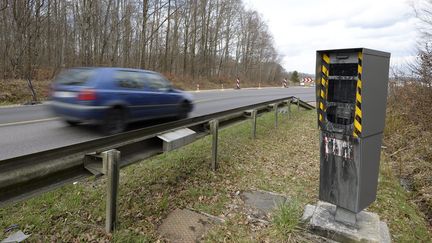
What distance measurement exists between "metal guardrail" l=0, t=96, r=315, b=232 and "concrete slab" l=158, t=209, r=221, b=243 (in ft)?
2.12

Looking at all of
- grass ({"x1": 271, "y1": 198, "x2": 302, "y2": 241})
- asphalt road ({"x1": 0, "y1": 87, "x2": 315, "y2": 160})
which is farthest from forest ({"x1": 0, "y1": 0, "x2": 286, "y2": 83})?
grass ({"x1": 271, "y1": 198, "x2": 302, "y2": 241})

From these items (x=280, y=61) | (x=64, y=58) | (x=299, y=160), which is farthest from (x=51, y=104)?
(x=280, y=61)

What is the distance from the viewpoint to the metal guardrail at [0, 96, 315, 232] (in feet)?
8.05

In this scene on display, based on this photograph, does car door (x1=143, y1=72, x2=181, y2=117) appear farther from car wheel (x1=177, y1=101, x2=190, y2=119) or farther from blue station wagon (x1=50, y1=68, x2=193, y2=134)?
car wheel (x1=177, y1=101, x2=190, y2=119)

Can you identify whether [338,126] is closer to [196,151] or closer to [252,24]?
[196,151]

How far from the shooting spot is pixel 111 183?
311 cm

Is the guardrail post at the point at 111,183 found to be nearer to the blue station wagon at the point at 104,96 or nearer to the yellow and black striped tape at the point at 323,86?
the yellow and black striped tape at the point at 323,86

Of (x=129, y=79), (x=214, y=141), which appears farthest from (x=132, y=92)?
(x=214, y=141)

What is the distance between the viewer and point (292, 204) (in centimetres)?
385

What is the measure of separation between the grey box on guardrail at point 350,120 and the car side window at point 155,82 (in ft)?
19.5

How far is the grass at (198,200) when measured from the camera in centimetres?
332

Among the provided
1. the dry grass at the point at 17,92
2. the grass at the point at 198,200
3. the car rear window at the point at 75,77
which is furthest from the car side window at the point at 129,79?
the dry grass at the point at 17,92

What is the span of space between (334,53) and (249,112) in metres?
4.65

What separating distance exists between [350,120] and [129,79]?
6091 millimetres
